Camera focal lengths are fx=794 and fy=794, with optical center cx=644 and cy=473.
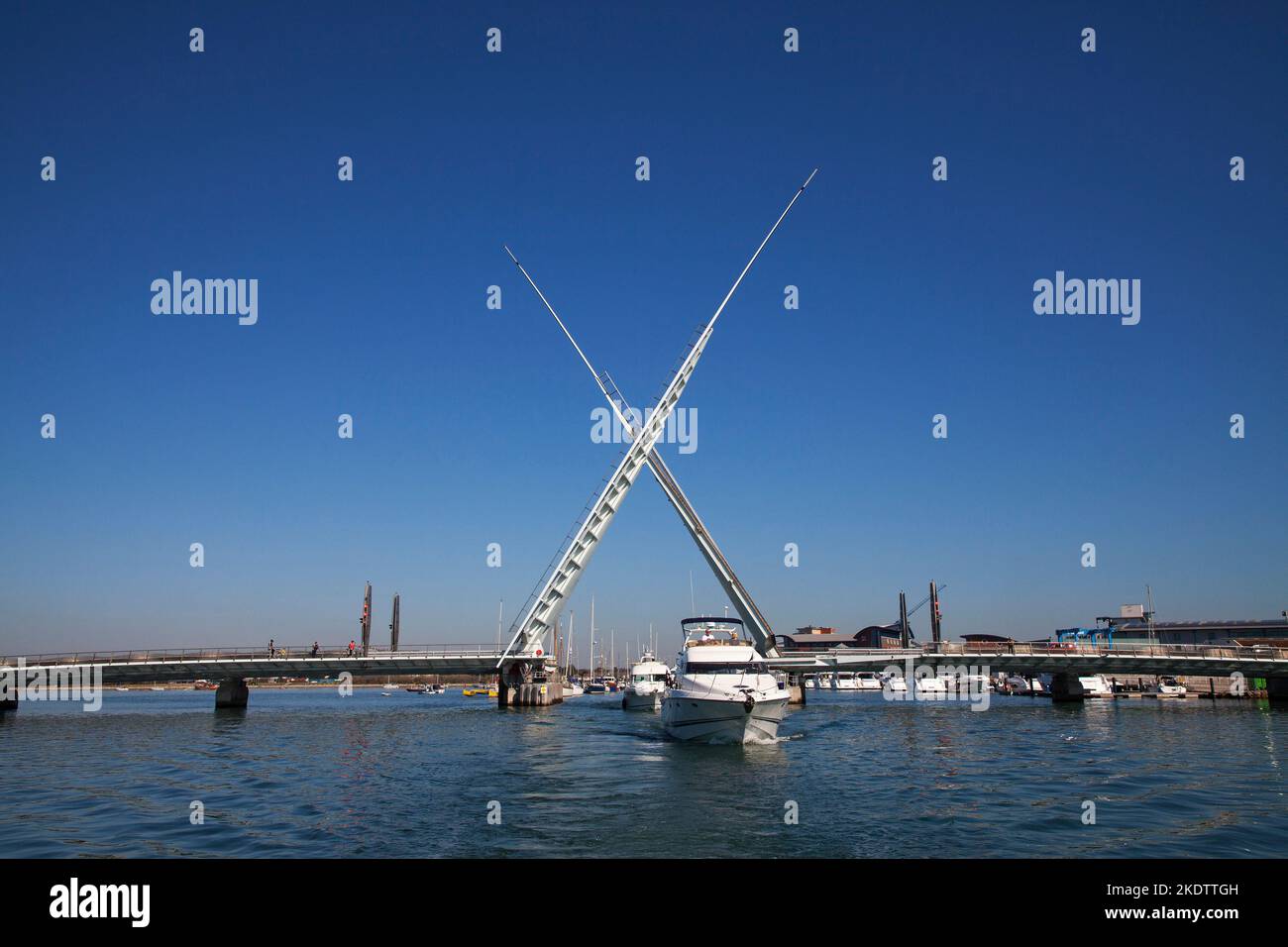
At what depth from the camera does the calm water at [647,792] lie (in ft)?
62.2

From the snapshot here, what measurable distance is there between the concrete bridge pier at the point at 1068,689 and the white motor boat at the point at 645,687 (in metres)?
42.2

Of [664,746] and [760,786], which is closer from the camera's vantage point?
[760,786]

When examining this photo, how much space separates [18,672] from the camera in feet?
239

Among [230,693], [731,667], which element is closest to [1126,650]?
[731,667]

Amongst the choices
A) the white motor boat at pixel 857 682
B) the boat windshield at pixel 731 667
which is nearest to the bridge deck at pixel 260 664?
the boat windshield at pixel 731 667

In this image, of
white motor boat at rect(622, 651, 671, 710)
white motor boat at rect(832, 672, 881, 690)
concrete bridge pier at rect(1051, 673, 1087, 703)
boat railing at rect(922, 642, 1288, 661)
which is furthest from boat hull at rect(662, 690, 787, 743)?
white motor boat at rect(832, 672, 881, 690)

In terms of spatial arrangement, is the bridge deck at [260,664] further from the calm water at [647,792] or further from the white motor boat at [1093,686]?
the white motor boat at [1093,686]

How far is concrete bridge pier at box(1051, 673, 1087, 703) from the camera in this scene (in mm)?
84375

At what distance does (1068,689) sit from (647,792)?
7515 centimetres
